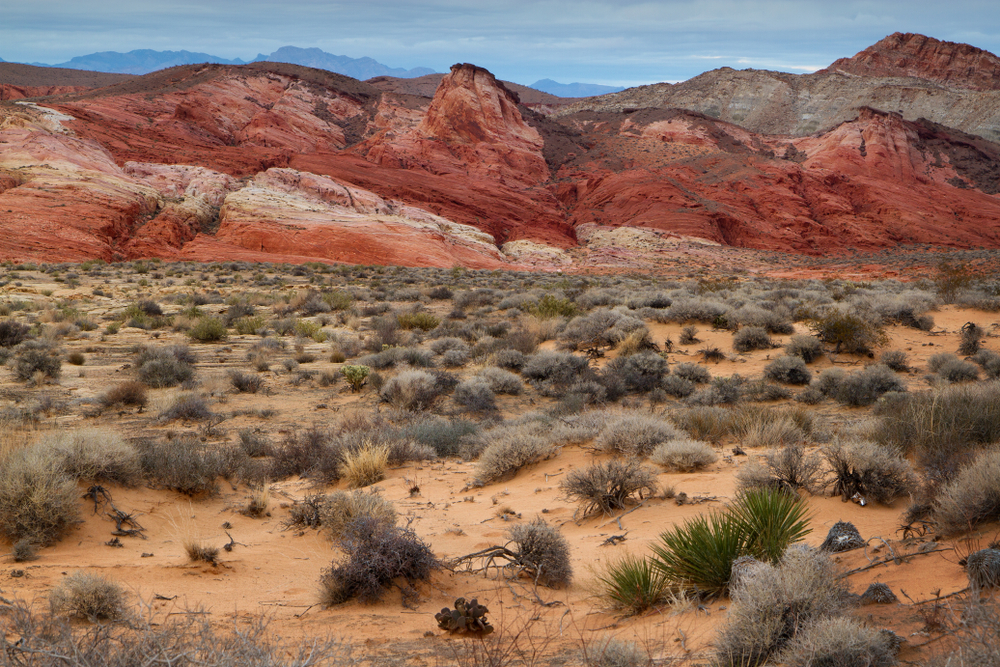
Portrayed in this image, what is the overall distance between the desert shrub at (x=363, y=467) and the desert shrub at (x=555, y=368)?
475 centimetres

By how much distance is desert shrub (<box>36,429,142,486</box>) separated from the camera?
5562 millimetres

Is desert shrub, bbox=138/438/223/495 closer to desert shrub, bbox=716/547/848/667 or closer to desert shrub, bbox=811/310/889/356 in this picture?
desert shrub, bbox=716/547/848/667

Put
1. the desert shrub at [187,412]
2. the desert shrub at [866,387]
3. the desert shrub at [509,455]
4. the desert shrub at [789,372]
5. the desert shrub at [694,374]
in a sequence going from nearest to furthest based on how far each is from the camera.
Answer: the desert shrub at [509,455], the desert shrub at [187,412], the desert shrub at [866,387], the desert shrub at [789,372], the desert shrub at [694,374]

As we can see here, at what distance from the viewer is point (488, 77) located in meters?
64.7

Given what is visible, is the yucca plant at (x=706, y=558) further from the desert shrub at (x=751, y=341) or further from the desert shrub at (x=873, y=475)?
the desert shrub at (x=751, y=341)

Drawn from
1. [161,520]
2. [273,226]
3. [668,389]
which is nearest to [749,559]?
[161,520]

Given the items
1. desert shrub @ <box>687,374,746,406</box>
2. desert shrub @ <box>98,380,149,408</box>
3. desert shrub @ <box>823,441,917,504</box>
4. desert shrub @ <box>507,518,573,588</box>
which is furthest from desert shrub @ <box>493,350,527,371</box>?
desert shrub @ <box>507,518,573,588</box>

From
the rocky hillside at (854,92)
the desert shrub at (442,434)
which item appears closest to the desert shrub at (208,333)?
the desert shrub at (442,434)

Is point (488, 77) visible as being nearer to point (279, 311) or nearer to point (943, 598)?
point (279, 311)

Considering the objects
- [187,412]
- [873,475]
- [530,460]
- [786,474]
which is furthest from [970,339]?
[187,412]

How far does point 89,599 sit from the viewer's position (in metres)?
3.55

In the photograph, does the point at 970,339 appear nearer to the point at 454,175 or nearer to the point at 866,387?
the point at 866,387

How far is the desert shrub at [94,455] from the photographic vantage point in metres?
5.56

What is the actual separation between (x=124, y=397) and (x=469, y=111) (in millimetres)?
57150
